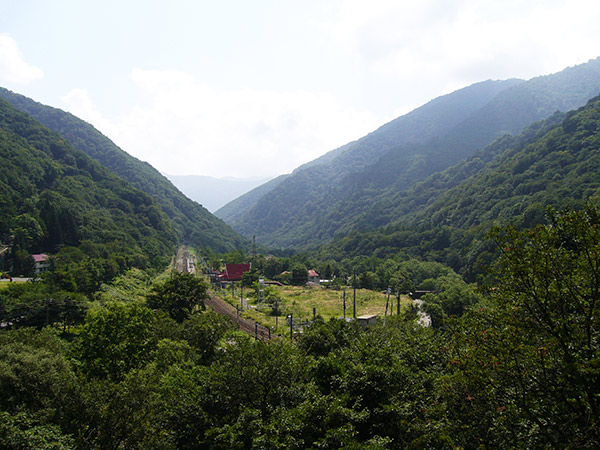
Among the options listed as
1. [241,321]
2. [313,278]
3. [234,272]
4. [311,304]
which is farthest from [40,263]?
[313,278]

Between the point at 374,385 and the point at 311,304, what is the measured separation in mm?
39526

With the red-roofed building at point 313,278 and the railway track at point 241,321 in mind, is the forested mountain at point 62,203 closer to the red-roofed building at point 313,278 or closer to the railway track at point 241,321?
the railway track at point 241,321

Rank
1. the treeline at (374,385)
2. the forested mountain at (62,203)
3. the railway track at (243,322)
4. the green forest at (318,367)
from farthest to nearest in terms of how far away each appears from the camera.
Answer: the forested mountain at (62,203), the railway track at (243,322), the green forest at (318,367), the treeline at (374,385)

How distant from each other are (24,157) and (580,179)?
124548mm

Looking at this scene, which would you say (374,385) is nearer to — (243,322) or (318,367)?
(318,367)

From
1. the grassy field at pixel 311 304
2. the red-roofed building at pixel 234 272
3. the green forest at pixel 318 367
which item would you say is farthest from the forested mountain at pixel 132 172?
the green forest at pixel 318 367

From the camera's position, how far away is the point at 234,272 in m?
79.1

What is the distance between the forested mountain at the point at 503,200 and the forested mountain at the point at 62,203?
63985mm

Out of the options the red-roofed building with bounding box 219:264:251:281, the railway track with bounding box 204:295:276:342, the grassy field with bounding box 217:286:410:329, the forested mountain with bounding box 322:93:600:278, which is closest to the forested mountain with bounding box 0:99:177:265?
the red-roofed building with bounding box 219:264:251:281

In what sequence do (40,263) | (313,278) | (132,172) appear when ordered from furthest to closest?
(132,172) < (313,278) < (40,263)

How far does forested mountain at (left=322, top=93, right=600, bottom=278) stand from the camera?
243ft

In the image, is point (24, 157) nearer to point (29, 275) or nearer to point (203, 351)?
point (29, 275)

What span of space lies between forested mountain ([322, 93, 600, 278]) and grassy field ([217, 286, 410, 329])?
2220cm

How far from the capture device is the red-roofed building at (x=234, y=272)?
77.6 meters
